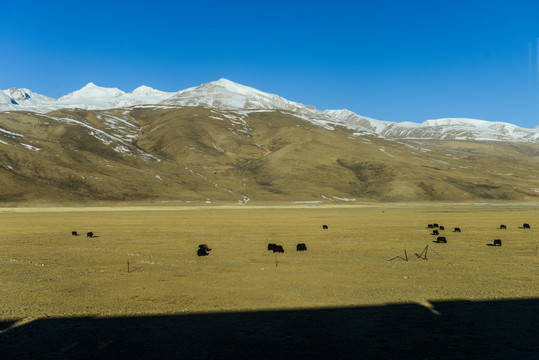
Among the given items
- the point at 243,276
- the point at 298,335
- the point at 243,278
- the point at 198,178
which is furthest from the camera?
the point at 198,178

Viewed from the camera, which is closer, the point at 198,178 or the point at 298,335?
the point at 298,335

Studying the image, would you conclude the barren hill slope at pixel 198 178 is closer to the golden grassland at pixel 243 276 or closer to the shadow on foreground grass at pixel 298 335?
the golden grassland at pixel 243 276

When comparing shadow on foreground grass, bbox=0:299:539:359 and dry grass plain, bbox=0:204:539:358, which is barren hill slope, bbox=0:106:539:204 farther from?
shadow on foreground grass, bbox=0:299:539:359

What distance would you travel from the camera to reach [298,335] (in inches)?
504

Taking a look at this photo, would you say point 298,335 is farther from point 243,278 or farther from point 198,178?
point 198,178

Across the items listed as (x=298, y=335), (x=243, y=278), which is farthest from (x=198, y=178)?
(x=298, y=335)

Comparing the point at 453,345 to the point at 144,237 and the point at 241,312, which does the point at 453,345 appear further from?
the point at 144,237

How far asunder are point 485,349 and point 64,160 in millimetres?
173506

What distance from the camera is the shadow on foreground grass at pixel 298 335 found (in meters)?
11.4

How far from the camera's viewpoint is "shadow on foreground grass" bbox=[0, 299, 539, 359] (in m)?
11.4

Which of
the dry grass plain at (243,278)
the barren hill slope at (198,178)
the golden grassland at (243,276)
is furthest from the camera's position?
the barren hill slope at (198,178)

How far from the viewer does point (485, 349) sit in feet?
37.6

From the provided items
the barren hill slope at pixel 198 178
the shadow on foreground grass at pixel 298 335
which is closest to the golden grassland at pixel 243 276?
the shadow on foreground grass at pixel 298 335

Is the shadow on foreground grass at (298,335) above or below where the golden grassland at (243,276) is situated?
above
